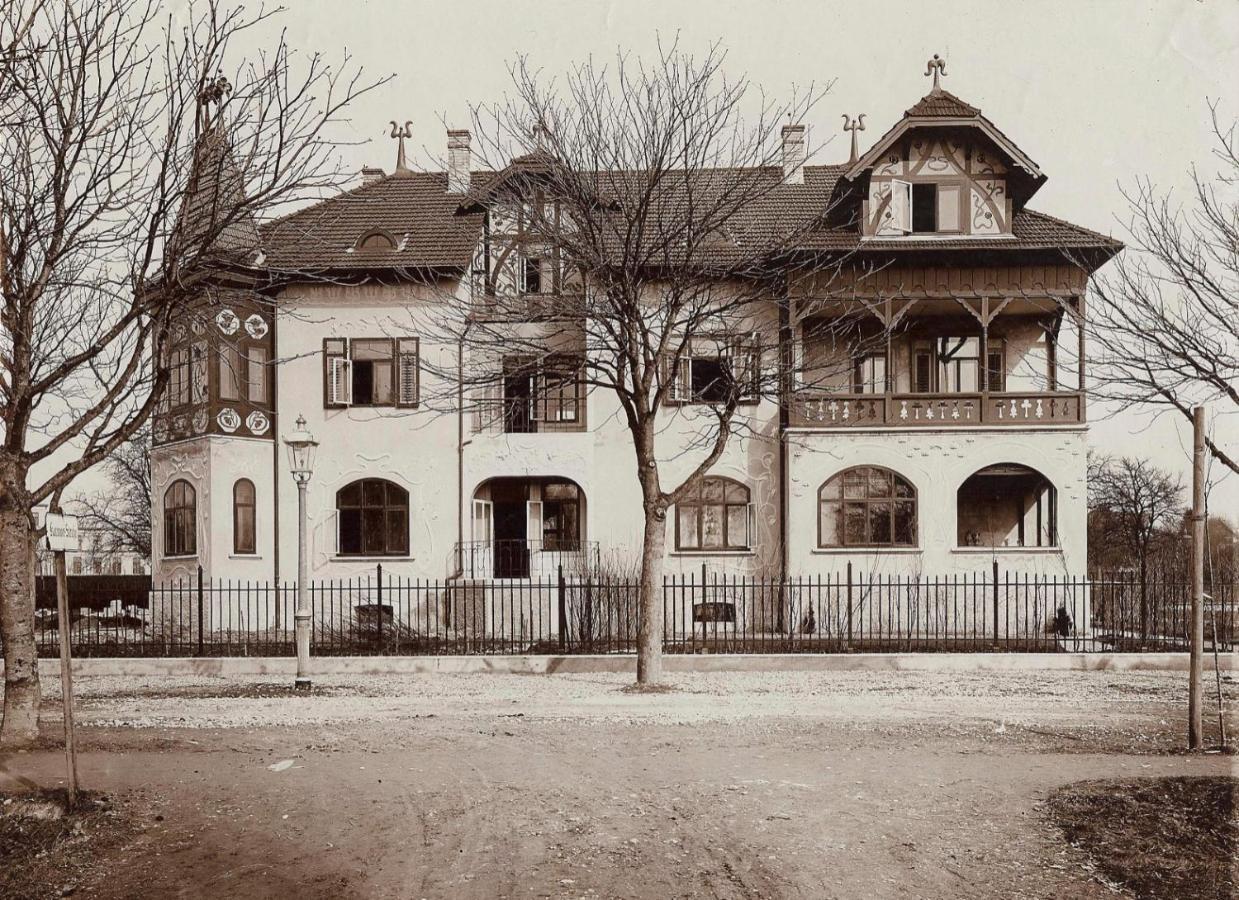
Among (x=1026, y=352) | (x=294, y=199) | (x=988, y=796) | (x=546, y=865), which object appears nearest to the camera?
(x=546, y=865)

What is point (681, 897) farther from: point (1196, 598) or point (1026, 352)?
point (1026, 352)

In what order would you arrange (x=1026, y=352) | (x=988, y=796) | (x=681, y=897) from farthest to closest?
(x=1026, y=352) → (x=988, y=796) → (x=681, y=897)

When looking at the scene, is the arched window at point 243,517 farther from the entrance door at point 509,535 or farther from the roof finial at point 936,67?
the roof finial at point 936,67

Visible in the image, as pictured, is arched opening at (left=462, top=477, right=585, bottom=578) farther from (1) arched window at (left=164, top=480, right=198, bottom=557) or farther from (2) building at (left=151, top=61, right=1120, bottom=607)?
(1) arched window at (left=164, top=480, right=198, bottom=557)

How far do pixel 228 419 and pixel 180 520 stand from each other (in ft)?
8.95

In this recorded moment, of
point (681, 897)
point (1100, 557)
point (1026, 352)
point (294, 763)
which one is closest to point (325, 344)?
point (1026, 352)

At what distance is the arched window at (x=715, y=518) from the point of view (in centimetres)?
2825

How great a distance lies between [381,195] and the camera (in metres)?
30.6

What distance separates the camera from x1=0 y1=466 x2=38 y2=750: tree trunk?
11.2 meters

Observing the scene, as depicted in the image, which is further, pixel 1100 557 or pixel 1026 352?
pixel 1100 557

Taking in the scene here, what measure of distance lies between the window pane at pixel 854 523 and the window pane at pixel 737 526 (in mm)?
2369

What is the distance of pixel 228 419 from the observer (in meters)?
27.3

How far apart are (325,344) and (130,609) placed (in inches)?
323

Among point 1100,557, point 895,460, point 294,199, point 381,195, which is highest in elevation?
point 381,195
